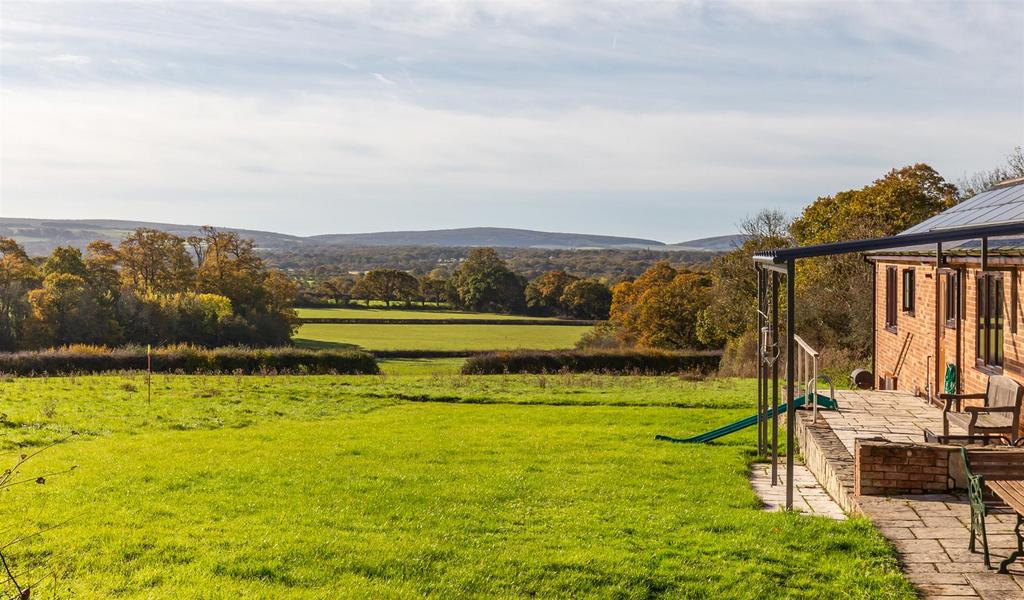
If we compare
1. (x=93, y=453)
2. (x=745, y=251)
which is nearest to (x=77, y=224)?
(x=745, y=251)

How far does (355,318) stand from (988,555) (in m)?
66.7

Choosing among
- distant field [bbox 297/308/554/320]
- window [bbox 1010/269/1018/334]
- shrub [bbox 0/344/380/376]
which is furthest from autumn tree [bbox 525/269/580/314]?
window [bbox 1010/269/1018/334]

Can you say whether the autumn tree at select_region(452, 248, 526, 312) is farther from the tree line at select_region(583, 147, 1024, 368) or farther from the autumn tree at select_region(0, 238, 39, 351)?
the autumn tree at select_region(0, 238, 39, 351)

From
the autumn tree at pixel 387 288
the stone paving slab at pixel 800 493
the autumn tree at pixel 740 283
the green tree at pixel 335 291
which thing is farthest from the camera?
the autumn tree at pixel 387 288

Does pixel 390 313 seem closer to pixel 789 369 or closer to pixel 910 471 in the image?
pixel 789 369

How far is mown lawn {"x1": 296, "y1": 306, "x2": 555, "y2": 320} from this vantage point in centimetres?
7369

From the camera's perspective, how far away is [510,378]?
98.3 feet

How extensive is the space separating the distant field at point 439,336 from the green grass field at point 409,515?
115 feet

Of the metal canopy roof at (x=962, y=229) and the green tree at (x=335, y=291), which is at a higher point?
the metal canopy roof at (x=962, y=229)

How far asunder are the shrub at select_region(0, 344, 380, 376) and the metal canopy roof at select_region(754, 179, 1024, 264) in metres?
23.0

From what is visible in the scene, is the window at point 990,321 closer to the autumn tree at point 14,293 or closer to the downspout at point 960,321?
the downspout at point 960,321

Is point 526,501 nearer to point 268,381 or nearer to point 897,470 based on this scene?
point 897,470

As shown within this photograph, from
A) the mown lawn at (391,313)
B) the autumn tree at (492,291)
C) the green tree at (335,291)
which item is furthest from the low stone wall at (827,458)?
the green tree at (335,291)

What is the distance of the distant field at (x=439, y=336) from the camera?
176 feet
